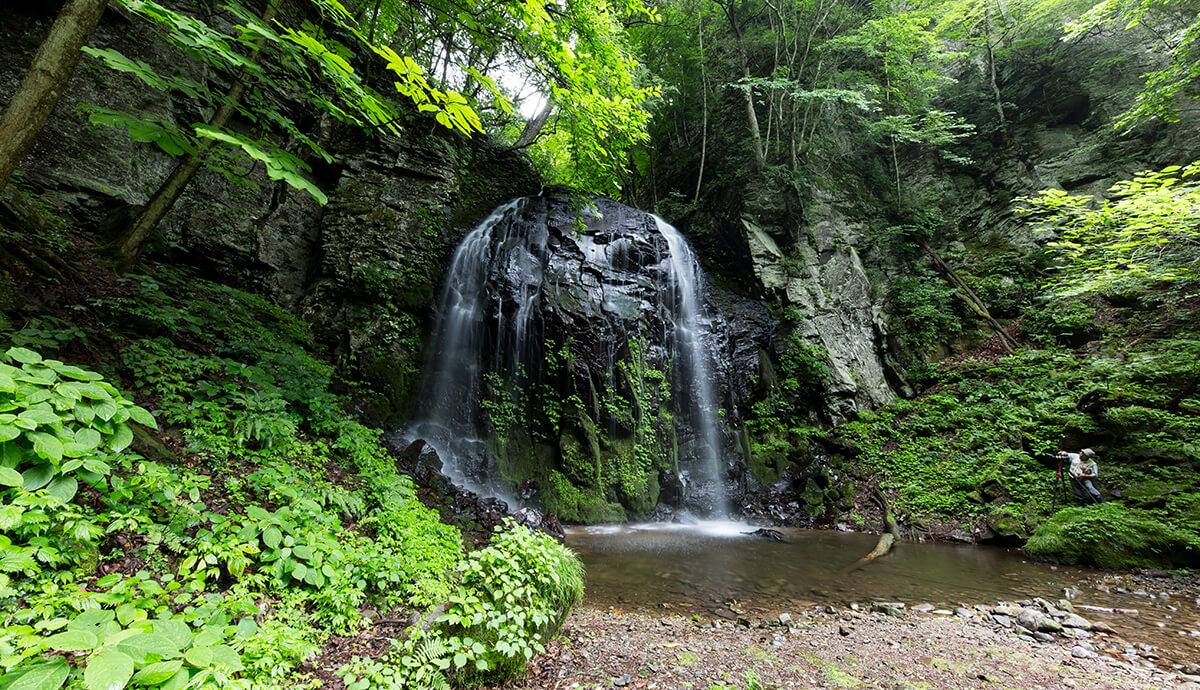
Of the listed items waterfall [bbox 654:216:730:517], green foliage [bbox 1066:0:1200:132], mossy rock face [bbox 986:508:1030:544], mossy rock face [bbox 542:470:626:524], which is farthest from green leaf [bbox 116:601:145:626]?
green foliage [bbox 1066:0:1200:132]

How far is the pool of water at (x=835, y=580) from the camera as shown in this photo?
4.19 metres

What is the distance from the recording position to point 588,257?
1034cm

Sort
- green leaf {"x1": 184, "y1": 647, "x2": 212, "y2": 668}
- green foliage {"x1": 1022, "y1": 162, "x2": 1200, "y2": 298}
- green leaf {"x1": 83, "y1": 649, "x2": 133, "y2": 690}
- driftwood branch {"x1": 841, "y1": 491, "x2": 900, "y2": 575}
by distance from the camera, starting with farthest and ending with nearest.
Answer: green foliage {"x1": 1022, "y1": 162, "x2": 1200, "y2": 298}
driftwood branch {"x1": 841, "y1": 491, "x2": 900, "y2": 575}
green leaf {"x1": 184, "y1": 647, "x2": 212, "y2": 668}
green leaf {"x1": 83, "y1": 649, "x2": 133, "y2": 690}

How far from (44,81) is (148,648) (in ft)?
11.0

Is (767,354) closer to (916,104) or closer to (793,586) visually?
(793,586)

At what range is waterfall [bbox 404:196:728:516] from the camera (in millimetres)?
8586

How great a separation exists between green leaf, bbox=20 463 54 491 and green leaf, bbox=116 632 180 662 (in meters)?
1.04

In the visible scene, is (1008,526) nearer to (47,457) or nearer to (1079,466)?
(1079,466)

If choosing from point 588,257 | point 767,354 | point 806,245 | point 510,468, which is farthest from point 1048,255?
point 510,468

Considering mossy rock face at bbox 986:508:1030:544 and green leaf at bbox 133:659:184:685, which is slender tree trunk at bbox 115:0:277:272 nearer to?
green leaf at bbox 133:659:184:685

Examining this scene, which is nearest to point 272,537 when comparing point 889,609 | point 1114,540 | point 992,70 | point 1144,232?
point 889,609

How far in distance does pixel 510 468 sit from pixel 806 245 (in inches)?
425

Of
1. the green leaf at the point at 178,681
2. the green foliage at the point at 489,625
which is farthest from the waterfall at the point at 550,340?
the green leaf at the point at 178,681

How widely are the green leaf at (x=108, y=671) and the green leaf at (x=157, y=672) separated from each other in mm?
33
